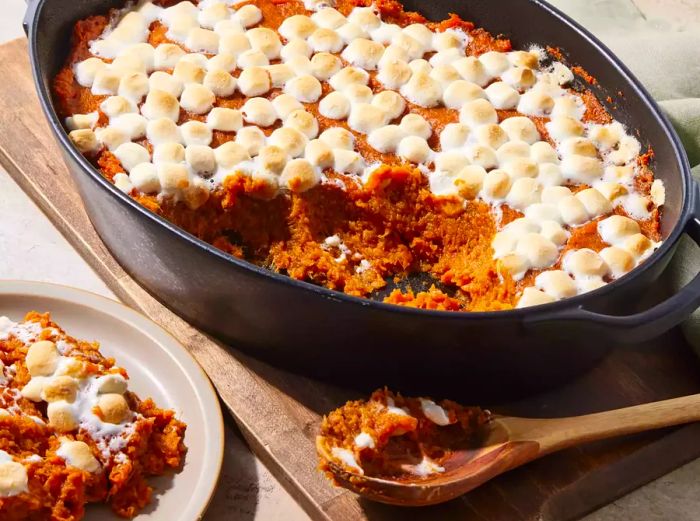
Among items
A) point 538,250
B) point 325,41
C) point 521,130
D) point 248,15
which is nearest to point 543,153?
point 521,130

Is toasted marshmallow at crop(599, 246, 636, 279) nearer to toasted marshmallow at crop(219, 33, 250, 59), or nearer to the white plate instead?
the white plate

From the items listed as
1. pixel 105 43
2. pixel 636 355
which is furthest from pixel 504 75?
pixel 105 43

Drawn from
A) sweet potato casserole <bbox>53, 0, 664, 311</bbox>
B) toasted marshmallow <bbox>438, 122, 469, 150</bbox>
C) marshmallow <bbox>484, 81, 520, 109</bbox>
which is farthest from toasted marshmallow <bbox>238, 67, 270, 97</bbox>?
marshmallow <bbox>484, 81, 520, 109</bbox>

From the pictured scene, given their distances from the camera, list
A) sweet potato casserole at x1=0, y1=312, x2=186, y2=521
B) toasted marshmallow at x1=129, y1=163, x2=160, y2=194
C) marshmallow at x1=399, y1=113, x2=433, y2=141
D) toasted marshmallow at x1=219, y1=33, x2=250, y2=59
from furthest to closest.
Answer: toasted marshmallow at x1=219, y1=33, x2=250, y2=59, marshmallow at x1=399, y1=113, x2=433, y2=141, toasted marshmallow at x1=129, y1=163, x2=160, y2=194, sweet potato casserole at x1=0, y1=312, x2=186, y2=521

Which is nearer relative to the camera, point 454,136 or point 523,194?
point 523,194

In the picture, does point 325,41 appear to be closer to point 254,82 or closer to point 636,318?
point 254,82
